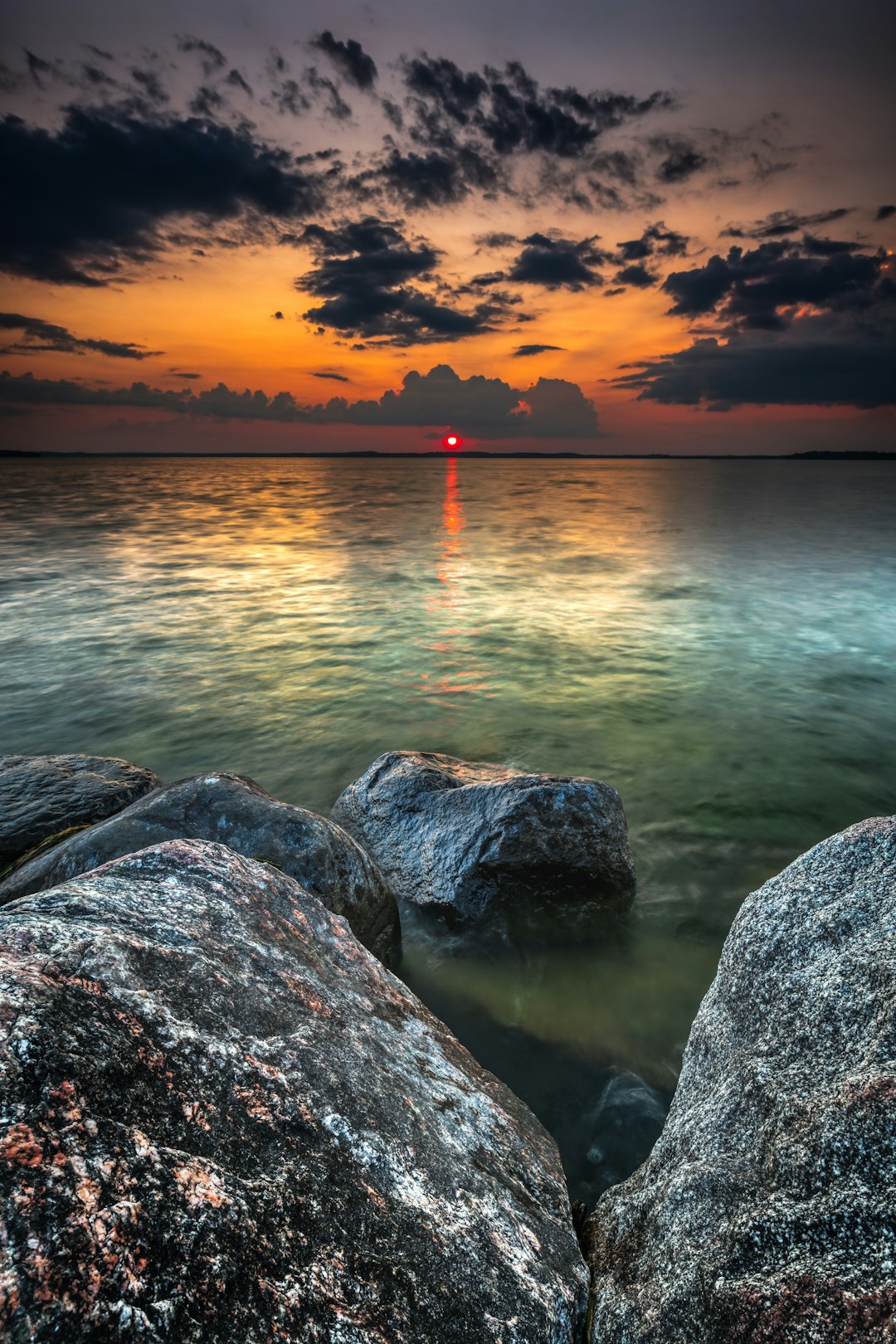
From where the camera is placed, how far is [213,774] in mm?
5148

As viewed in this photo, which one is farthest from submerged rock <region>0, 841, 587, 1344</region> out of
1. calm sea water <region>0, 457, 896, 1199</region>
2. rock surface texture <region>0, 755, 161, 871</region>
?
rock surface texture <region>0, 755, 161, 871</region>

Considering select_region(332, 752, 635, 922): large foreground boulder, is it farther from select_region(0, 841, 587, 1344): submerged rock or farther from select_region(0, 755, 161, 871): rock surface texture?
select_region(0, 841, 587, 1344): submerged rock

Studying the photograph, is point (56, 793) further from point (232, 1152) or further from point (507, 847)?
point (232, 1152)

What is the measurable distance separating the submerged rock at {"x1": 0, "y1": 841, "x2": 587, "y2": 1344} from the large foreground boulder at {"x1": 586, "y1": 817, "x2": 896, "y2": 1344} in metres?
0.31

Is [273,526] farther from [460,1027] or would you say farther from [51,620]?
[460,1027]

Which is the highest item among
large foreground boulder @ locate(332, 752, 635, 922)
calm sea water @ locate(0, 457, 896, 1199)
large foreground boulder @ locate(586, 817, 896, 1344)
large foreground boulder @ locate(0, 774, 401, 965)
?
large foreground boulder @ locate(586, 817, 896, 1344)

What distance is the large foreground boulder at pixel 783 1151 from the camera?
1.70 m

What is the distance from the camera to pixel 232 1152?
1.72 meters

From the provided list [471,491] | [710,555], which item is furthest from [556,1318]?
[471,491]

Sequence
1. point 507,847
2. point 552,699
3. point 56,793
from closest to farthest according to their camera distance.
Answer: point 507,847, point 56,793, point 552,699

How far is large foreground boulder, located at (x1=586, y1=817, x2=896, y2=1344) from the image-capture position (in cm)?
170

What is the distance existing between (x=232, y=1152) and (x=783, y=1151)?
1.59 m

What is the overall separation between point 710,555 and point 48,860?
2657cm

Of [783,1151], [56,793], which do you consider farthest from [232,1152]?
[56,793]
